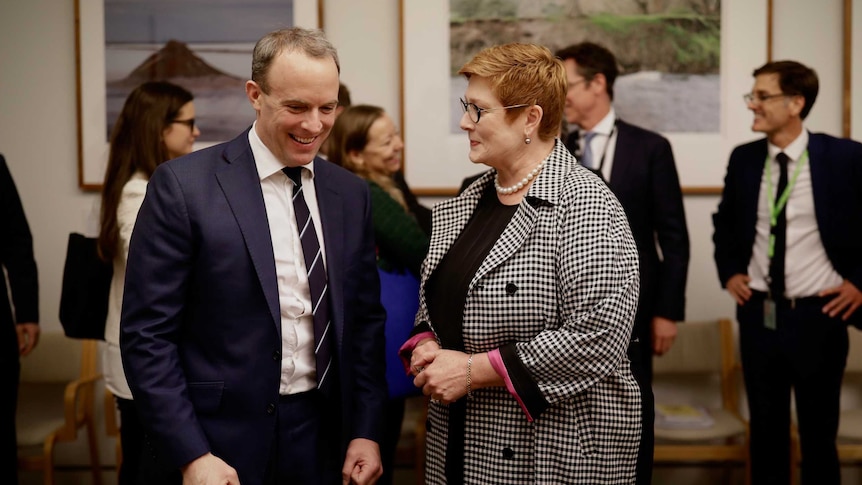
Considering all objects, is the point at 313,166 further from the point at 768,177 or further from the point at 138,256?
the point at 768,177

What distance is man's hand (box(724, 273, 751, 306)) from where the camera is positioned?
12.5ft

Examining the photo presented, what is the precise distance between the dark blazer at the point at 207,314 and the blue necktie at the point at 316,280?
3cm

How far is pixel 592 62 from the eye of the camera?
3.80 meters

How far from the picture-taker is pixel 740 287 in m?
3.81

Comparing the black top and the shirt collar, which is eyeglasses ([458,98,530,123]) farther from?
the shirt collar

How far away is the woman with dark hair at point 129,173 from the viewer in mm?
2820

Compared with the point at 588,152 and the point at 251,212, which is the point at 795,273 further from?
the point at 251,212

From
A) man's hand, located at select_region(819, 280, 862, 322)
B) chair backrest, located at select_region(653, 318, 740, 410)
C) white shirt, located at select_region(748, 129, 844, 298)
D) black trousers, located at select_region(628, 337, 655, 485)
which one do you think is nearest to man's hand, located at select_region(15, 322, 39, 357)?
black trousers, located at select_region(628, 337, 655, 485)

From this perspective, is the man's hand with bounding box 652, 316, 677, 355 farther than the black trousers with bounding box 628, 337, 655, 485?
Yes

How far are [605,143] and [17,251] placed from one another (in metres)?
2.42

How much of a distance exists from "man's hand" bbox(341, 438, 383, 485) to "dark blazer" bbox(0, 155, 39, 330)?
201 centimetres

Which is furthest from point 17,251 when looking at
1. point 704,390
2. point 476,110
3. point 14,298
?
point 704,390

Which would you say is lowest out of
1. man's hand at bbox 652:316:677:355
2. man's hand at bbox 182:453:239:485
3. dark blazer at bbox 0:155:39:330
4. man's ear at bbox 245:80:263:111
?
man's hand at bbox 652:316:677:355

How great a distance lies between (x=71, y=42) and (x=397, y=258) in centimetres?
240
